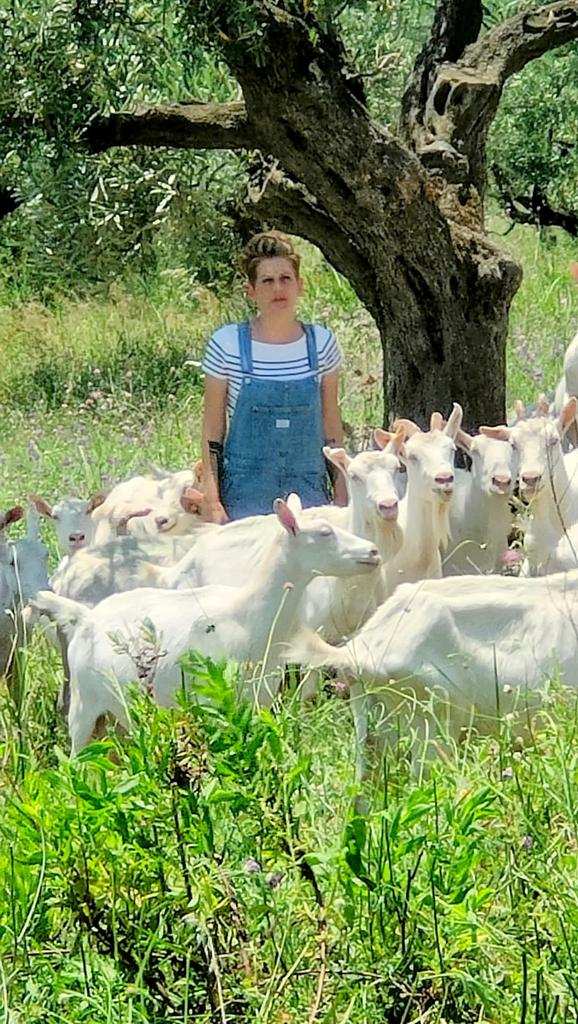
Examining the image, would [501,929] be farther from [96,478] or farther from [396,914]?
[96,478]

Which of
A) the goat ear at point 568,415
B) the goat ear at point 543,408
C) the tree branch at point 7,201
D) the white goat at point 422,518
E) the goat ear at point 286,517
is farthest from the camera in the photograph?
the tree branch at point 7,201

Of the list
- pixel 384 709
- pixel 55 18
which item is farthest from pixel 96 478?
pixel 384 709

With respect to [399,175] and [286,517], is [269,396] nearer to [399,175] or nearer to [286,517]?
[286,517]

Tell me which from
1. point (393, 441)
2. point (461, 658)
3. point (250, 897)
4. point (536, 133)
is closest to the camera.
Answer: point (250, 897)

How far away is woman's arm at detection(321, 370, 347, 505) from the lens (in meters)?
6.49

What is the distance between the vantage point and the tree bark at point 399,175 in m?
6.96

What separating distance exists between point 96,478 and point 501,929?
19.5ft

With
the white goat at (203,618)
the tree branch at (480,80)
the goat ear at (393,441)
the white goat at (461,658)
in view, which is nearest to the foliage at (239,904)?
the white goat at (461,658)

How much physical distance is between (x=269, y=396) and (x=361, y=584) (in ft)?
3.60

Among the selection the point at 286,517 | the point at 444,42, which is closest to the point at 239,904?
the point at 286,517

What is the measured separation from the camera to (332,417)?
6.57 metres

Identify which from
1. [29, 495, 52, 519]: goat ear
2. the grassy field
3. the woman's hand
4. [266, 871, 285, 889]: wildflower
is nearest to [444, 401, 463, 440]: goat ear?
the woman's hand

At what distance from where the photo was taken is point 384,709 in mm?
4652

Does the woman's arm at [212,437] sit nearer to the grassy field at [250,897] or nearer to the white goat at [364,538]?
the white goat at [364,538]
